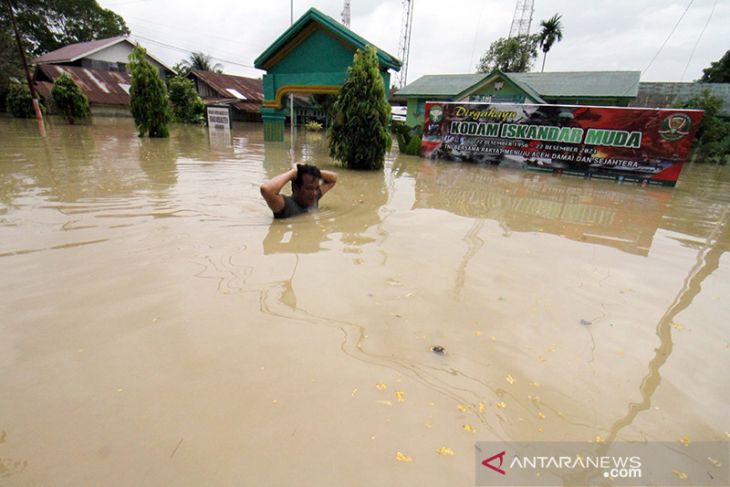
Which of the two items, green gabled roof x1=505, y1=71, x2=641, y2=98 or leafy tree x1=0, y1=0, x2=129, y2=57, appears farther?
leafy tree x1=0, y1=0, x2=129, y2=57

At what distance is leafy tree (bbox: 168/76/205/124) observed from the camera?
1081 inches

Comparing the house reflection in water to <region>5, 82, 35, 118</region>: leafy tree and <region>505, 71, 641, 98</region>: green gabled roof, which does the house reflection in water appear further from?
<region>5, 82, 35, 118</region>: leafy tree

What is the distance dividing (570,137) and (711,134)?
14156 mm

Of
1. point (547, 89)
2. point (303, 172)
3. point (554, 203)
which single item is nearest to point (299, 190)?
point (303, 172)

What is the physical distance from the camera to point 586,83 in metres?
19.5

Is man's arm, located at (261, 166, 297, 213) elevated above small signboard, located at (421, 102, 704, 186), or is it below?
below

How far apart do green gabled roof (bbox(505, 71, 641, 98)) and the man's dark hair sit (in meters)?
18.7

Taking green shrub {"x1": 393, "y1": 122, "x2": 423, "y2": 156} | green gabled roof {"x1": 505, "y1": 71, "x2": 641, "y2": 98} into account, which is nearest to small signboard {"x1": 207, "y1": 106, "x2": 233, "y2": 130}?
green shrub {"x1": 393, "y1": 122, "x2": 423, "y2": 156}

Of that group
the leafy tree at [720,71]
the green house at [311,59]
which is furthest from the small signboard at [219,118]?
the leafy tree at [720,71]

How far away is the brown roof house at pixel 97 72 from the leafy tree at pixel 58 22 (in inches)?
348

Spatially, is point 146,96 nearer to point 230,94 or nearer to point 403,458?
point 403,458

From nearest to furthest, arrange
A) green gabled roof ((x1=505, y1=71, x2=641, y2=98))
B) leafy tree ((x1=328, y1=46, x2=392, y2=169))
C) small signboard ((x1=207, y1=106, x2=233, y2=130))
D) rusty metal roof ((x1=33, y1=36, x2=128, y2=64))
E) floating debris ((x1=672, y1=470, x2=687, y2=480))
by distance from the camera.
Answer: floating debris ((x1=672, y1=470, x2=687, y2=480)) → leafy tree ((x1=328, y1=46, x2=392, y2=169)) → small signboard ((x1=207, y1=106, x2=233, y2=130)) → green gabled roof ((x1=505, y1=71, x2=641, y2=98)) → rusty metal roof ((x1=33, y1=36, x2=128, y2=64))

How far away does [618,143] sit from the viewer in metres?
10.2

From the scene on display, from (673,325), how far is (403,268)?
2.30 meters
